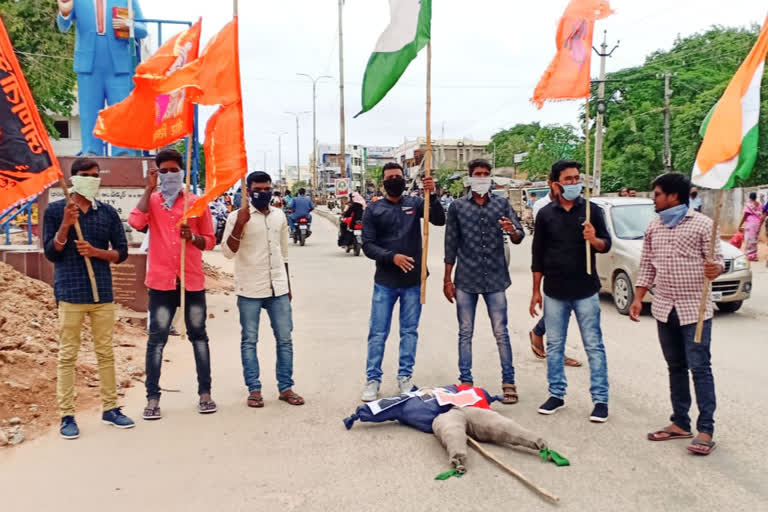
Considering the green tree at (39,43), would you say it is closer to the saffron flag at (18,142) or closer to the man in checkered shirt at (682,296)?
the saffron flag at (18,142)

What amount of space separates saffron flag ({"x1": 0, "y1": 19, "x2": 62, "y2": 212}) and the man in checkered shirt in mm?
4095

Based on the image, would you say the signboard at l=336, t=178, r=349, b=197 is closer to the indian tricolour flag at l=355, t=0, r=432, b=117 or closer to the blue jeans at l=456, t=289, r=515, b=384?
the indian tricolour flag at l=355, t=0, r=432, b=117

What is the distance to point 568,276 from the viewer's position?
17.5ft

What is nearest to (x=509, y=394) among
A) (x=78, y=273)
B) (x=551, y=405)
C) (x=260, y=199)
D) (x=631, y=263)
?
(x=551, y=405)

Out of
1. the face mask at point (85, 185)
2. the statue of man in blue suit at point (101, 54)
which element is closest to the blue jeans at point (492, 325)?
the face mask at point (85, 185)

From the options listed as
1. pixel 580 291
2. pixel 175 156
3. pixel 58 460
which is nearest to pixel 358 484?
pixel 58 460

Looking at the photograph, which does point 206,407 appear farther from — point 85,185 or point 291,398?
point 85,185

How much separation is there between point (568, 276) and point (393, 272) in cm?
140

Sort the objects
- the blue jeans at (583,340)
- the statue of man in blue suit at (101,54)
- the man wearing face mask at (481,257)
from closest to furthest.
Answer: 1. the blue jeans at (583,340)
2. the man wearing face mask at (481,257)
3. the statue of man in blue suit at (101,54)

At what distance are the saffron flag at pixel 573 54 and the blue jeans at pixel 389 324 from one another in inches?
77.0

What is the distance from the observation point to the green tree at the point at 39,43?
18.4 m

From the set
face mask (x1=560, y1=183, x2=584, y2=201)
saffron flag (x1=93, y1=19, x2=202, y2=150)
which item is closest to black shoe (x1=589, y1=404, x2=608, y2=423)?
face mask (x1=560, y1=183, x2=584, y2=201)

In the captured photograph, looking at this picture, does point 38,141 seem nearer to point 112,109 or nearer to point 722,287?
point 112,109

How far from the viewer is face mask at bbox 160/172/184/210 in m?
5.40
